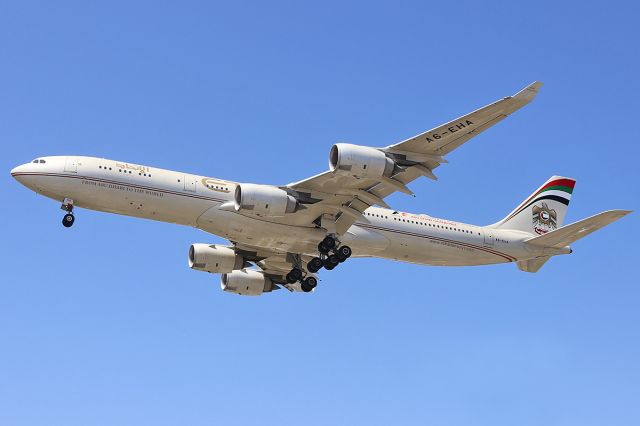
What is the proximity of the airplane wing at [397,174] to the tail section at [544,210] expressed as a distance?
11.3 metres

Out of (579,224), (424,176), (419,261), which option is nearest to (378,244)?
(419,261)

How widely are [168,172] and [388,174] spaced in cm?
1016

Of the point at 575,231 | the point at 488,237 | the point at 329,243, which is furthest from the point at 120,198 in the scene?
the point at 575,231

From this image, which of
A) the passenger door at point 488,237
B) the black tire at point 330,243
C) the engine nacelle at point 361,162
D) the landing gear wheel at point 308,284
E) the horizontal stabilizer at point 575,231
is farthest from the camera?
the passenger door at point 488,237

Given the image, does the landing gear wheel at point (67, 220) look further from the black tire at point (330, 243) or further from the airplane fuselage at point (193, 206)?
the black tire at point (330, 243)

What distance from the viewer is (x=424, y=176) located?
1604 inches

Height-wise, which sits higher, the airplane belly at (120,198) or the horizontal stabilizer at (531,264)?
the horizontal stabilizer at (531,264)

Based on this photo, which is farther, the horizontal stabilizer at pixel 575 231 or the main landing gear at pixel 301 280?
the main landing gear at pixel 301 280

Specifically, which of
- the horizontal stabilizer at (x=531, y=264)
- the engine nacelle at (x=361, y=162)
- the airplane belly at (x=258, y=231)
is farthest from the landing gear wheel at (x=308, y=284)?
the horizontal stabilizer at (x=531, y=264)

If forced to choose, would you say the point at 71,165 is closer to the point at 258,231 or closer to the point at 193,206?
the point at 193,206

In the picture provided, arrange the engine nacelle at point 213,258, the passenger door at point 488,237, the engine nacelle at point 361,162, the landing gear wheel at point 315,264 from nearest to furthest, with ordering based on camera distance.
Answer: the engine nacelle at point 361,162, the landing gear wheel at point 315,264, the engine nacelle at point 213,258, the passenger door at point 488,237

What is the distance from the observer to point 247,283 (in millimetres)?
51906

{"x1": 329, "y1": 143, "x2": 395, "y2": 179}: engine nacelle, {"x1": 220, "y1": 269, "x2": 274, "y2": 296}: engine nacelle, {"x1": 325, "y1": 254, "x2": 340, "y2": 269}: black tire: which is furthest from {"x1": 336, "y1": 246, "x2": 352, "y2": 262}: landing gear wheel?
{"x1": 220, "y1": 269, "x2": 274, "y2": 296}: engine nacelle

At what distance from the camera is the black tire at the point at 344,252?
45.0m
